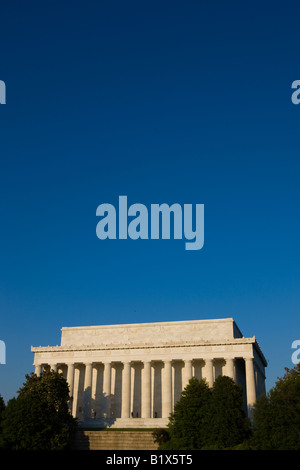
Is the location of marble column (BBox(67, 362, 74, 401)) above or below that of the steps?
above

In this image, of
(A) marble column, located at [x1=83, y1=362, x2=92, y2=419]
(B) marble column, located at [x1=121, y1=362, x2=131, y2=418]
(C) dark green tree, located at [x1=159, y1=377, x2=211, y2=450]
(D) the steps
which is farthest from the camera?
(A) marble column, located at [x1=83, y1=362, x2=92, y2=419]

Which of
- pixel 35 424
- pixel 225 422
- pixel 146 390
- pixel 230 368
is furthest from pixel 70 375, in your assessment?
pixel 225 422

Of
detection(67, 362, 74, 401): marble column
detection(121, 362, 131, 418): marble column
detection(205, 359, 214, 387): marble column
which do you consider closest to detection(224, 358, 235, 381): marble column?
detection(205, 359, 214, 387): marble column

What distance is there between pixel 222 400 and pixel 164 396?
2574cm

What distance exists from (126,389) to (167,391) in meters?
6.69

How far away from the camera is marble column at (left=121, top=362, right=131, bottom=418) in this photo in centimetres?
7852

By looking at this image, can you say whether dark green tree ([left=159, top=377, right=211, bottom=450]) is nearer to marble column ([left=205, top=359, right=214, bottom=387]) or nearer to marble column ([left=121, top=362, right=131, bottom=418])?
marble column ([left=205, top=359, right=214, bottom=387])

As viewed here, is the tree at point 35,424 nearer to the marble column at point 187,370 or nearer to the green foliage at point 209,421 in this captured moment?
the green foliage at point 209,421

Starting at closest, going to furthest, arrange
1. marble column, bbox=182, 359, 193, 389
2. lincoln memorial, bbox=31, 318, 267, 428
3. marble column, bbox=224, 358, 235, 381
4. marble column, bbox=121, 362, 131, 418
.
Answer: marble column, bbox=224, 358, 235, 381 → lincoln memorial, bbox=31, 318, 267, 428 → marble column, bbox=182, 359, 193, 389 → marble column, bbox=121, 362, 131, 418

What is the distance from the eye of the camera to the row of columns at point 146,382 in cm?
7676

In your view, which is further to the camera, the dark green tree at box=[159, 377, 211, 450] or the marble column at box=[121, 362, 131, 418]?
the marble column at box=[121, 362, 131, 418]

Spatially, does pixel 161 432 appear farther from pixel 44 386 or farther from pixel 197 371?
pixel 197 371

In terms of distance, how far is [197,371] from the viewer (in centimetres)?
8231

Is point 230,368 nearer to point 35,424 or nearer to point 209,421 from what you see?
point 209,421
